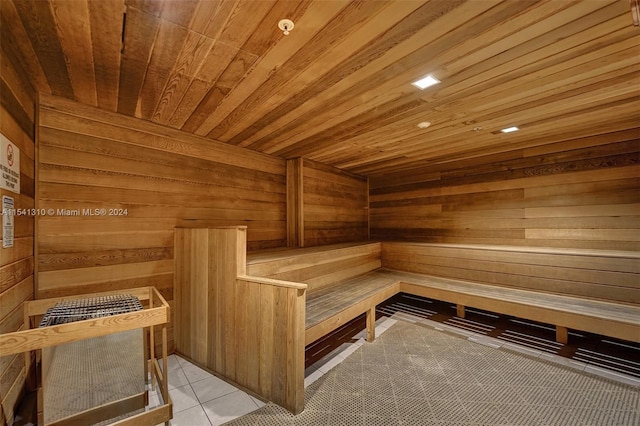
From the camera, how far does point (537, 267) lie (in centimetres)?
320

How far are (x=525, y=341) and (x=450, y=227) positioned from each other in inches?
70.0

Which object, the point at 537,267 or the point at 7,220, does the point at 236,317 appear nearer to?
the point at 7,220

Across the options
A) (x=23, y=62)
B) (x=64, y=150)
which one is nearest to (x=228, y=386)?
(x=64, y=150)

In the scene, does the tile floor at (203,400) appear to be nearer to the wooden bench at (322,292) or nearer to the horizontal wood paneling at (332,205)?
the wooden bench at (322,292)

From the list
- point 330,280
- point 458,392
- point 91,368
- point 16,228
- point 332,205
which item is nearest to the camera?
point 16,228

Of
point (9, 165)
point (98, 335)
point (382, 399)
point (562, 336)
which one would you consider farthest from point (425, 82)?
point (562, 336)

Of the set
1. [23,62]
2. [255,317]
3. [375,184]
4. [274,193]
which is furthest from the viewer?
[375,184]

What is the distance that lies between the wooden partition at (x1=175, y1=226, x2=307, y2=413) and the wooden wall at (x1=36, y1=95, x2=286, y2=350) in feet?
0.93

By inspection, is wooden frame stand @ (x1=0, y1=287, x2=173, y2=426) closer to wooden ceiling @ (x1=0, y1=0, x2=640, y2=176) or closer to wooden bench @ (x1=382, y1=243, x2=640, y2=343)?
wooden ceiling @ (x1=0, y1=0, x2=640, y2=176)

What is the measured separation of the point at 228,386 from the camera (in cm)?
215

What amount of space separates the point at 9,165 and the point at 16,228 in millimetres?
398

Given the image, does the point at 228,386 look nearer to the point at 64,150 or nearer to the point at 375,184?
the point at 64,150

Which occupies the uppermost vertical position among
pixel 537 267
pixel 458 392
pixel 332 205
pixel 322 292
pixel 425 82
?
pixel 425 82

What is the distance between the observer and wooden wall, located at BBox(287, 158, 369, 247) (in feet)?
12.5
